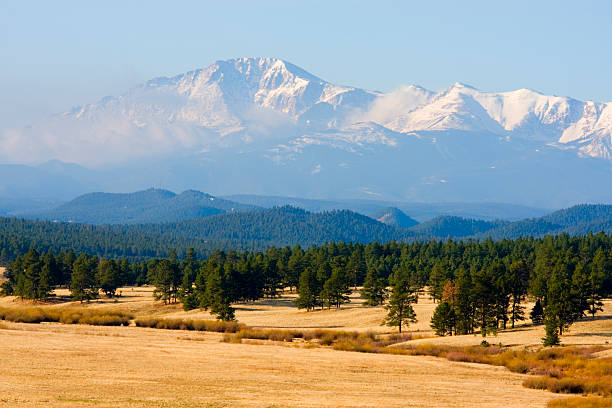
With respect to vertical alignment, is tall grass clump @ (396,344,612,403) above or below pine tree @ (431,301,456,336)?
below

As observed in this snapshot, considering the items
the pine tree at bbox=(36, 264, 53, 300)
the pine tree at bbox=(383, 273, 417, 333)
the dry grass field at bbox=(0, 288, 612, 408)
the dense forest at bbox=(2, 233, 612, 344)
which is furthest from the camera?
the pine tree at bbox=(36, 264, 53, 300)

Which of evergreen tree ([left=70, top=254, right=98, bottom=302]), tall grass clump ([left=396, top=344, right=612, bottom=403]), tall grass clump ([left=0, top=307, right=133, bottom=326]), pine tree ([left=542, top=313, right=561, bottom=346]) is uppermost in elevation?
evergreen tree ([left=70, top=254, right=98, bottom=302])

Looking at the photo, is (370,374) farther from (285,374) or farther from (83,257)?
(83,257)

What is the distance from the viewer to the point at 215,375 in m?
45.8

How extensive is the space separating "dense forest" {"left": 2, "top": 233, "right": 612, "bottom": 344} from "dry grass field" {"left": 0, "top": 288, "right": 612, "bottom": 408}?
1605 centimetres

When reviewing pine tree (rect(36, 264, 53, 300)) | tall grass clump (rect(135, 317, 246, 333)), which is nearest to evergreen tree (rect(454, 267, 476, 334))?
tall grass clump (rect(135, 317, 246, 333))

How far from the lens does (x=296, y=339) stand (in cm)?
7919

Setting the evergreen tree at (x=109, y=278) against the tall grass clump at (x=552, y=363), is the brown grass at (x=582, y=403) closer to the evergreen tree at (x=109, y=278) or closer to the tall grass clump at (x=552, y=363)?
the tall grass clump at (x=552, y=363)

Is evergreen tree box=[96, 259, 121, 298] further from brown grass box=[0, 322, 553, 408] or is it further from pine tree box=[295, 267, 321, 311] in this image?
brown grass box=[0, 322, 553, 408]

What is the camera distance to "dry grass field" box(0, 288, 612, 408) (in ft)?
125

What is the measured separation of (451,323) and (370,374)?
3872 centimetres

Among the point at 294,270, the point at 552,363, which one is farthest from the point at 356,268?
the point at 552,363

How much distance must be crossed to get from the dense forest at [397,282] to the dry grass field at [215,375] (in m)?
16.1

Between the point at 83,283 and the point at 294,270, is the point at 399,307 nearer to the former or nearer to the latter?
the point at 294,270
